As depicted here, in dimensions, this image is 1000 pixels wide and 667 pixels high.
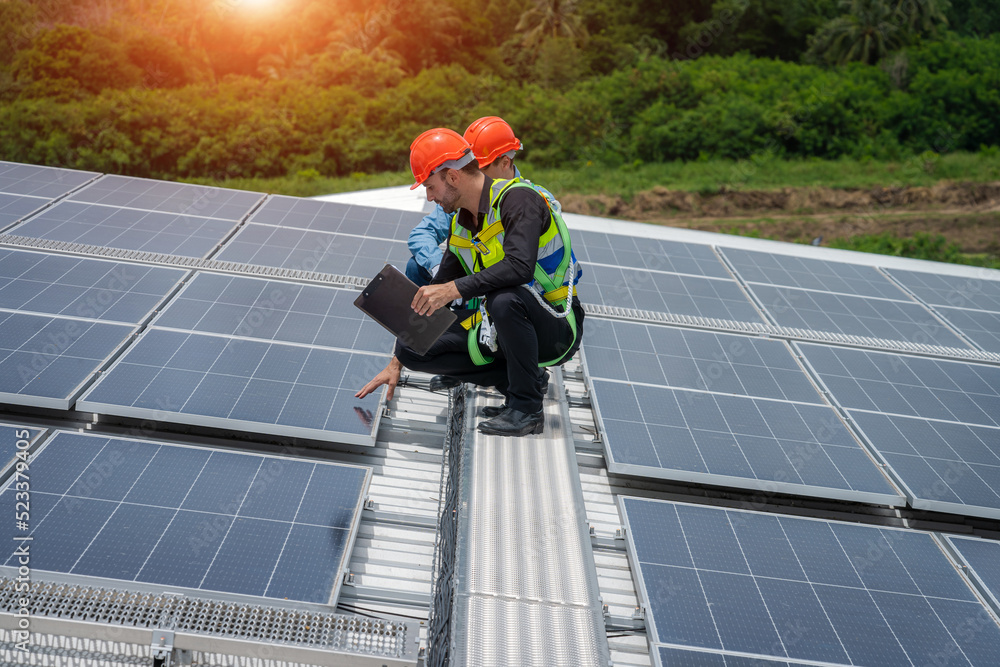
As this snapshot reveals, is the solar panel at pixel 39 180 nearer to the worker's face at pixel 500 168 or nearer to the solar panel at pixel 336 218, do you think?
the solar panel at pixel 336 218

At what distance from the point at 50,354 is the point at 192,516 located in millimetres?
2295

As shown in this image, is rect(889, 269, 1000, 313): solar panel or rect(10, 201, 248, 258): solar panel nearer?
rect(10, 201, 248, 258): solar panel

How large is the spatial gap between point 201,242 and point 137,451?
12.9ft

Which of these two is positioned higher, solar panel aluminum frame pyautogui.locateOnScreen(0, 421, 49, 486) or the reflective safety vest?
the reflective safety vest

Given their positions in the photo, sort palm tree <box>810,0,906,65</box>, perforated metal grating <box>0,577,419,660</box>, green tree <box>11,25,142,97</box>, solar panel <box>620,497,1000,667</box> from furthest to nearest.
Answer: palm tree <box>810,0,906,65</box>, green tree <box>11,25,142,97</box>, solar panel <box>620,497,1000,667</box>, perforated metal grating <box>0,577,419,660</box>

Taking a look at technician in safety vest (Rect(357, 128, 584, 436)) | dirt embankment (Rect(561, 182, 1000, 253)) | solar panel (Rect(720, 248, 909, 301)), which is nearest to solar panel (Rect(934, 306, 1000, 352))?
solar panel (Rect(720, 248, 909, 301))

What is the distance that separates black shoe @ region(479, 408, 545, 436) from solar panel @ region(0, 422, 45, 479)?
307 centimetres

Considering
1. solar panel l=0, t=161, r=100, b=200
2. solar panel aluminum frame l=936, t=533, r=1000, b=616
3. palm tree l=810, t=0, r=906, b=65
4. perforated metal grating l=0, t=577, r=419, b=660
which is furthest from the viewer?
palm tree l=810, t=0, r=906, b=65

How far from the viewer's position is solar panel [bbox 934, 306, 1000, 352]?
25.6 feet

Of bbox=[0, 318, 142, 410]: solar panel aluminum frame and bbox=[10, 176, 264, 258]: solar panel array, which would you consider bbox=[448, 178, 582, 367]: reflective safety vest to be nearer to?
bbox=[0, 318, 142, 410]: solar panel aluminum frame

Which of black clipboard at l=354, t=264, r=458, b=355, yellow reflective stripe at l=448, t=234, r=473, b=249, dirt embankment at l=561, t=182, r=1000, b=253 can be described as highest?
yellow reflective stripe at l=448, t=234, r=473, b=249

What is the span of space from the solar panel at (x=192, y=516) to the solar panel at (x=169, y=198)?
501 centimetres

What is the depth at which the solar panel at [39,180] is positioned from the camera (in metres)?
9.22

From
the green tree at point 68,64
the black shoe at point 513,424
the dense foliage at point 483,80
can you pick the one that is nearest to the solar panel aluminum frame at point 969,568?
the black shoe at point 513,424
